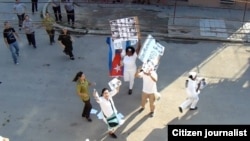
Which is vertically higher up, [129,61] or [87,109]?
[129,61]

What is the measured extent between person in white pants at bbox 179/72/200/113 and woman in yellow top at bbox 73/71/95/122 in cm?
254

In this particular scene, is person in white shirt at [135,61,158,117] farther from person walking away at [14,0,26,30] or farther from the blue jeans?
person walking away at [14,0,26,30]

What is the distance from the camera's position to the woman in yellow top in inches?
458

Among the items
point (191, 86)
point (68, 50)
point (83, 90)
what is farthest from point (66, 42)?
point (191, 86)

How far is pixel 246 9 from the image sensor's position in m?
18.7

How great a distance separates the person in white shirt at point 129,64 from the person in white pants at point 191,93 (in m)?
1.66

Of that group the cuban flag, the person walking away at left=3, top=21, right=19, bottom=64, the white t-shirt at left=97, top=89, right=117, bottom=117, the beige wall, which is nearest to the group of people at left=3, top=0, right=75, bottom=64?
the person walking away at left=3, top=21, right=19, bottom=64

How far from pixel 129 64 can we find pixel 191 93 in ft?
6.37

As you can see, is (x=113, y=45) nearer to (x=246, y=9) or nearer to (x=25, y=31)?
(x=25, y=31)

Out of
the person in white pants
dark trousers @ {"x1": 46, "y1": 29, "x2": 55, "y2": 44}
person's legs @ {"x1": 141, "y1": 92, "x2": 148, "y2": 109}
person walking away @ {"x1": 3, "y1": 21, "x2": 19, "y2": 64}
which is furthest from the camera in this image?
dark trousers @ {"x1": 46, "y1": 29, "x2": 55, "y2": 44}

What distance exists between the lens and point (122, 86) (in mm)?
13844

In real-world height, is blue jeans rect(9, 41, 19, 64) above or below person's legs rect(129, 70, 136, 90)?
above

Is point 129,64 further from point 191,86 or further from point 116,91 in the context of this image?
point 191,86

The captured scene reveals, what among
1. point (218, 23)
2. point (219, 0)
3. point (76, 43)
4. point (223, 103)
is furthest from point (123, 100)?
point (219, 0)
